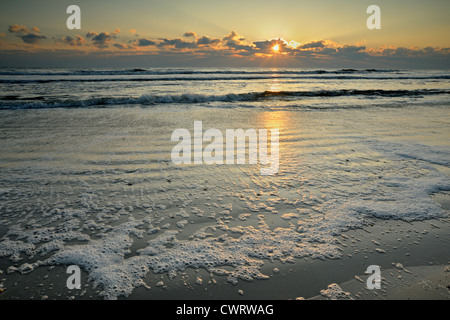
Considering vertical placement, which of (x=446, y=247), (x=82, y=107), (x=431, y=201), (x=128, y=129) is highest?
(x=82, y=107)

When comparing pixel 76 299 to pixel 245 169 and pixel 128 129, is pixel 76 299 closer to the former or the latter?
pixel 245 169

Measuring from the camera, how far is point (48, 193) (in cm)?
378

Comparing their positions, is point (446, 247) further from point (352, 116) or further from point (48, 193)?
point (352, 116)

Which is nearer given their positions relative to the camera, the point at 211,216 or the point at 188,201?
the point at 211,216

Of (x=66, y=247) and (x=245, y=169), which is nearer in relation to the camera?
Result: (x=66, y=247)

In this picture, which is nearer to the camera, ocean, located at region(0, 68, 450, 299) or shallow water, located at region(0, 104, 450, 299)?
ocean, located at region(0, 68, 450, 299)

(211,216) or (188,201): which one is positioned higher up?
(188,201)

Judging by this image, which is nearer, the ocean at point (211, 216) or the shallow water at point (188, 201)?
the ocean at point (211, 216)

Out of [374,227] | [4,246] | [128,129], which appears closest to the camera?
[4,246]

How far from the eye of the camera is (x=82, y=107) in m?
12.2
